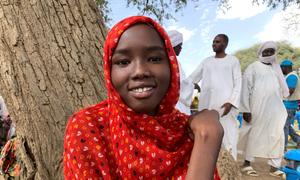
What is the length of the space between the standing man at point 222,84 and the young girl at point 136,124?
3826 millimetres

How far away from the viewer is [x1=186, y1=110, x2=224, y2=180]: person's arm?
3.86 ft

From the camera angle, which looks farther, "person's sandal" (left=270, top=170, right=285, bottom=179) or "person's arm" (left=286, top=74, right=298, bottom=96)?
"person's arm" (left=286, top=74, right=298, bottom=96)

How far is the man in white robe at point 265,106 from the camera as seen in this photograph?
18.3ft

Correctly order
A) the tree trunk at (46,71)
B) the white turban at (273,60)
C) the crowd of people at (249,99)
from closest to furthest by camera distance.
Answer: the tree trunk at (46,71), the crowd of people at (249,99), the white turban at (273,60)

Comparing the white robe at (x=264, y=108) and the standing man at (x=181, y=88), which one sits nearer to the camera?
the standing man at (x=181, y=88)

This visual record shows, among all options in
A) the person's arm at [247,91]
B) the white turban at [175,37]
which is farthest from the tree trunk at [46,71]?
the person's arm at [247,91]

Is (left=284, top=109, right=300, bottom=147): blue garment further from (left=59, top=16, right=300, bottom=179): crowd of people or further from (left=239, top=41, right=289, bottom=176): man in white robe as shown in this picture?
(left=59, top=16, right=300, bottom=179): crowd of people

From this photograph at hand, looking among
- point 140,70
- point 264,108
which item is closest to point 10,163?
point 140,70

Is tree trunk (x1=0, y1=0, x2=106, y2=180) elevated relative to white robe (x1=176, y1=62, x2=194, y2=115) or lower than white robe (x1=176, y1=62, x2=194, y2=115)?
elevated

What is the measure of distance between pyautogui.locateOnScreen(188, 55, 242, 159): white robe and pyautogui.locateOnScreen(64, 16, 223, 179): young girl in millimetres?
3880

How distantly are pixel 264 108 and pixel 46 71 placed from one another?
4.46m

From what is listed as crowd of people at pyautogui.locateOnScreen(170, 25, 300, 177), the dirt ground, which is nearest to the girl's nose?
crowd of people at pyautogui.locateOnScreen(170, 25, 300, 177)

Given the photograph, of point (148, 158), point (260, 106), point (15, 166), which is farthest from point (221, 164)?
point (260, 106)

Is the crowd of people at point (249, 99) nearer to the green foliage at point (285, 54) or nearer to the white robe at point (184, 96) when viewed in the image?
the white robe at point (184, 96)
